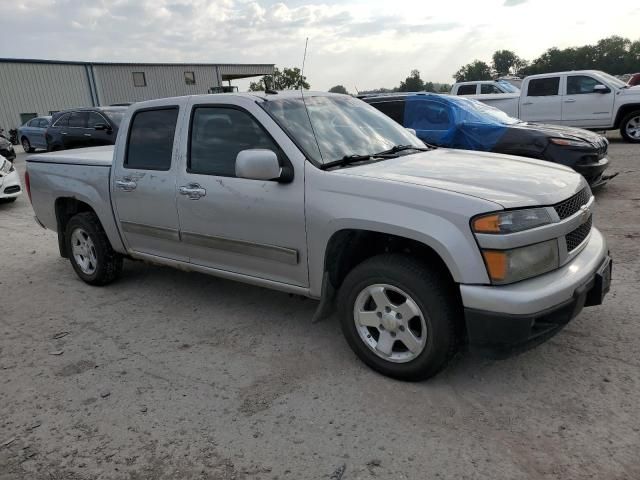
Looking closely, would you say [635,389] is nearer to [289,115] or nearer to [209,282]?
[289,115]

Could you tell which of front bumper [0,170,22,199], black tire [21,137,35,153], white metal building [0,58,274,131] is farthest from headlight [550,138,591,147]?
white metal building [0,58,274,131]

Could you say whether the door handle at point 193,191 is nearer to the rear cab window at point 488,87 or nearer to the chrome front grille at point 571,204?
the chrome front grille at point 571,204

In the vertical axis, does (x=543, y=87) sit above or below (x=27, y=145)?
above

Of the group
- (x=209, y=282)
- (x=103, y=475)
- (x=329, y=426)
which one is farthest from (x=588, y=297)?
(x=209, y=282)

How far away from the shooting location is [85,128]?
14445mm

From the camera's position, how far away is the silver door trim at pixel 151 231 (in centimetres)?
429

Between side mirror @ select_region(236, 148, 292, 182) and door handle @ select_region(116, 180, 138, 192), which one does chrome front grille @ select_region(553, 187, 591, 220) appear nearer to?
side mirror @ select_region(236, 148, 292, 182)

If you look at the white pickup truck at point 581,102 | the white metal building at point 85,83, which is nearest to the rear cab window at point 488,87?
the white pickup truck at point 581,102

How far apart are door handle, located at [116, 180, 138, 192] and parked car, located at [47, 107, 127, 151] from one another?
9.64 meters

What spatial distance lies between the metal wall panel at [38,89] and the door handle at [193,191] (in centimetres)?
3595

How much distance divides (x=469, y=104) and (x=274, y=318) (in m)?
5.87

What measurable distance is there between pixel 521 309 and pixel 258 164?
175cm

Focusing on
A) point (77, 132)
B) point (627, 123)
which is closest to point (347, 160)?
point (627, 123)

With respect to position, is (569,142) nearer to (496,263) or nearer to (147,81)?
(496,263)
